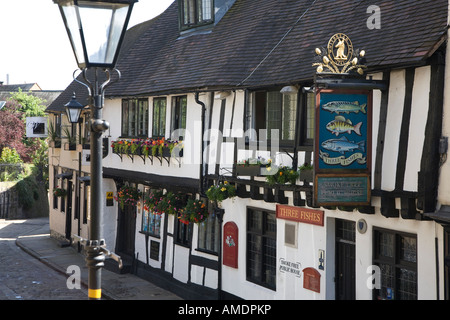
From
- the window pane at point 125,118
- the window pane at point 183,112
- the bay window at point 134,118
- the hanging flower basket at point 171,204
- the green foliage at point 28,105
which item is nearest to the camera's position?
the window pane at point 183,112

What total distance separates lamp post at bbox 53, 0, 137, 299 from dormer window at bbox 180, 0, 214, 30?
38.9ft

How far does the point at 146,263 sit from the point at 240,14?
763 centimetres

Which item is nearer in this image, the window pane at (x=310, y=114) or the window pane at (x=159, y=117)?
the window pane at (x=310, y=114)

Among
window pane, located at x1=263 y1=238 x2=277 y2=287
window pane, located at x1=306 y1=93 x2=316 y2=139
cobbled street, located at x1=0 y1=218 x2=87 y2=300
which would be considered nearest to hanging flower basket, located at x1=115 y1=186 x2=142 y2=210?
cobbled street, located at x1=0 y1=218 x2=87 y2=300

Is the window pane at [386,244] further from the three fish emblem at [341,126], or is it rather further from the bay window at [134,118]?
the bay window at [134,118]

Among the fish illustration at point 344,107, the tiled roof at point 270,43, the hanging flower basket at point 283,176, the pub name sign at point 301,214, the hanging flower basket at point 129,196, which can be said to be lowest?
the hanging flower basket at point 129,196

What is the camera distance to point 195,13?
58.5 ft

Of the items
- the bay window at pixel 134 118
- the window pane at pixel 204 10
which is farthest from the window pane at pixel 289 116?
the bay window at pixel 134 118

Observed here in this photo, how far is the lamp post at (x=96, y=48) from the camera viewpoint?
5.46 m

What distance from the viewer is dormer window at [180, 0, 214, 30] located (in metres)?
17.4

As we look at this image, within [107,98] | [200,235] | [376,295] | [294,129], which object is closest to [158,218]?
[200,235]

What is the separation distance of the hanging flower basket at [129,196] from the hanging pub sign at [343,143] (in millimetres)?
10552

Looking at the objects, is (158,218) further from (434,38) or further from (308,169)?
(434,38)

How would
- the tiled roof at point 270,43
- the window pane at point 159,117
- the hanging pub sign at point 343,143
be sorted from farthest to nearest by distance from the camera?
the window pane at point 159,117, the tiled roof at point 270,43, the hanging pub sign at point 343,143
